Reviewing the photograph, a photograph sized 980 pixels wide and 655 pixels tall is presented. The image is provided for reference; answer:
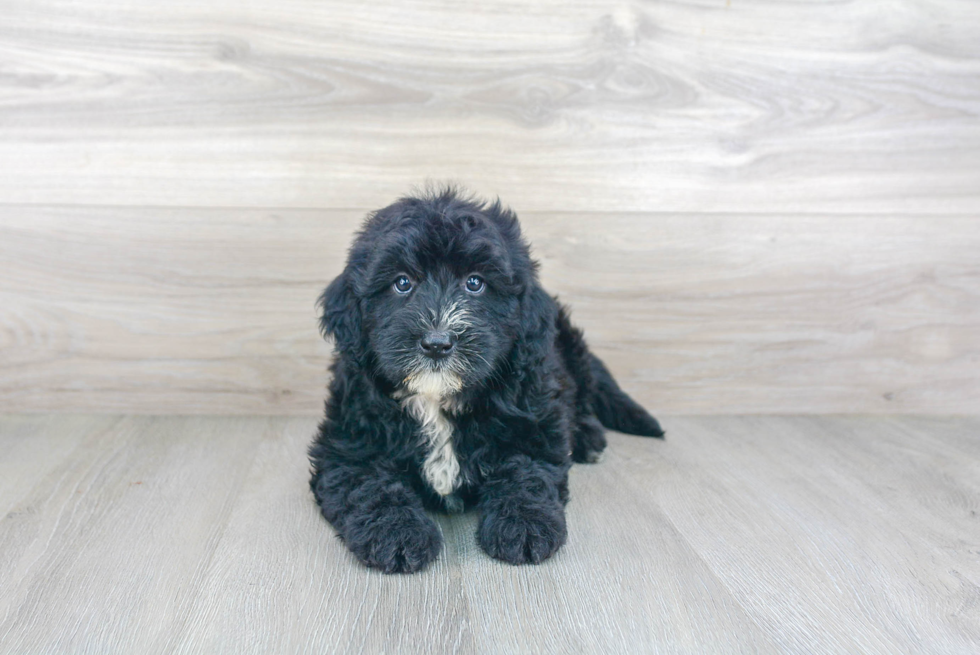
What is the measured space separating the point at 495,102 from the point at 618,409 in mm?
1188

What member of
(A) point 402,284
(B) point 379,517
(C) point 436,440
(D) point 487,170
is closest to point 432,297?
(A) point 402,284

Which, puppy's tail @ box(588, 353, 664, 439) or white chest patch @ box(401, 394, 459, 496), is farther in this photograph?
puppy's tail @ box(588, 353, 664, 439)

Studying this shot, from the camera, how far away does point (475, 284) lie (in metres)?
1.81

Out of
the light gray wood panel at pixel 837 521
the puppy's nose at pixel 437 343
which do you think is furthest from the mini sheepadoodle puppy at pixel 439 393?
the light gray wood panel at pixel 837 521

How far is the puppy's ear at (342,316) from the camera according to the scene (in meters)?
1.86

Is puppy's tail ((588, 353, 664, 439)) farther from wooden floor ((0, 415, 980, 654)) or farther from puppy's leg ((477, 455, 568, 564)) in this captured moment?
puppy's leg ((477, 455, 568, 564))

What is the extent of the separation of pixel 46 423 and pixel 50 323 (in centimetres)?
37

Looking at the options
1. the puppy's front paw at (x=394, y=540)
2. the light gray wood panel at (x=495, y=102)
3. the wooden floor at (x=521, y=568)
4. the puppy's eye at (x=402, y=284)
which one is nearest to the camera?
the wooden floor at (x=521, y=568)

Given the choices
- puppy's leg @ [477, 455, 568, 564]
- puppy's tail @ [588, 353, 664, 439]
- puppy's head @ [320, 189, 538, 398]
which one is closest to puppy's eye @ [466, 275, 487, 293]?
puppy's head @ [320, 189, 538, 398]

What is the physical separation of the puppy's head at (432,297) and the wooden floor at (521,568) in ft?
1.44

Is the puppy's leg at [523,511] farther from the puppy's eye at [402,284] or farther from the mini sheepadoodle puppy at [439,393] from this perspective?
the puppy's eye at [402,284]

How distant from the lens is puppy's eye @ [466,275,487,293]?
1808mm

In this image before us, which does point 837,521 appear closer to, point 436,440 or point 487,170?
point 436,440

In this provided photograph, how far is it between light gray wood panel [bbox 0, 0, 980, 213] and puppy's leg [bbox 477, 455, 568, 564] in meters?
1.18
